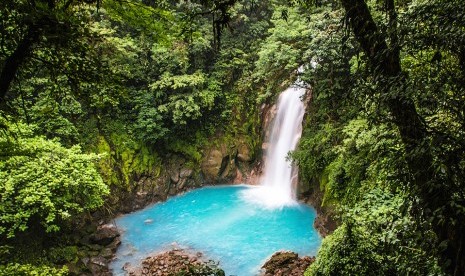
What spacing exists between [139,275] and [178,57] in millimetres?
10370

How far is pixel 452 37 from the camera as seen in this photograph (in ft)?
8.77

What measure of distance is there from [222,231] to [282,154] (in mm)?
5523

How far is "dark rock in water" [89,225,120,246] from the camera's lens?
1265cm

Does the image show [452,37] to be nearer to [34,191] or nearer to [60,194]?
[34,191]

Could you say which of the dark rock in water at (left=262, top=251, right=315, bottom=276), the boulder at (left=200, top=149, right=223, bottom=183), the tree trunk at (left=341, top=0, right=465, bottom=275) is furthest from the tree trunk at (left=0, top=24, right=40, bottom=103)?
the boulder at (left=200, top=149, right=223, bottom=183)

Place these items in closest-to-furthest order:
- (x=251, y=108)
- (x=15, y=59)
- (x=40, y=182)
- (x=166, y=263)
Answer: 1. (x=15, y=59)
2. (x=40, y=182)
3. (x=166, y=263)
4. (x=251, y=108)

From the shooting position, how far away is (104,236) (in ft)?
42.0

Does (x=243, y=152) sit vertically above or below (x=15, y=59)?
below

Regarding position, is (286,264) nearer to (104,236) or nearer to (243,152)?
(104,236)

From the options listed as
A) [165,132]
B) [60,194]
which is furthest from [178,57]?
[60,194]

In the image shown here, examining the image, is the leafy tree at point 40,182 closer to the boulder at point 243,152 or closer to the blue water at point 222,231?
the blue water at point 222,231

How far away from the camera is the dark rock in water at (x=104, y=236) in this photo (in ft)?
41.5

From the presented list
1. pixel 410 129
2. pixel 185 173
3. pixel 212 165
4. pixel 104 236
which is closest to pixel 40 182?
pixel 104 236

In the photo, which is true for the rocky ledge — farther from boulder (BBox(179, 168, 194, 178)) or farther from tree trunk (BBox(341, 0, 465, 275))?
tree trunk (BBox(341, 0, 465, 275))
